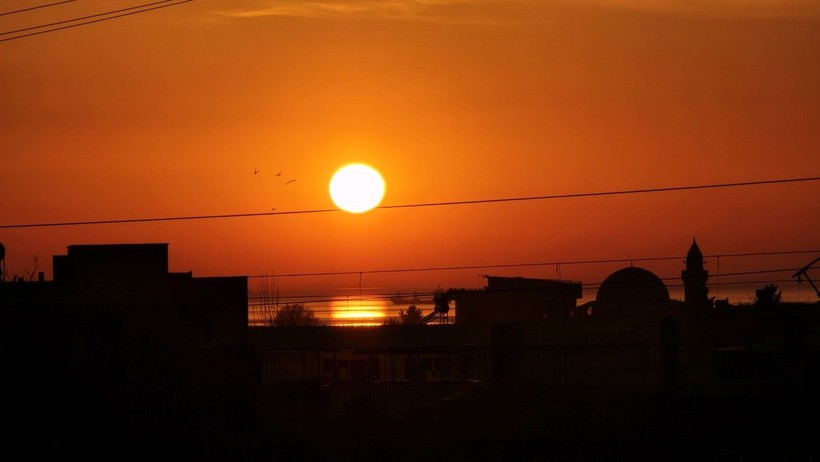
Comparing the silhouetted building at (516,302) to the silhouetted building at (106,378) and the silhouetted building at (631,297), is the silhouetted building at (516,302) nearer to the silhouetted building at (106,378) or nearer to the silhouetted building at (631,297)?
the silhouetted building at (631,297)

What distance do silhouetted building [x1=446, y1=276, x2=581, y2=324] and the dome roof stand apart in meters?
2.79

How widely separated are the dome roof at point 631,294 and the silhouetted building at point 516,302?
2.79 metres

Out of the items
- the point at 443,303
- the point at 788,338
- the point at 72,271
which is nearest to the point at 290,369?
the point at 443,303

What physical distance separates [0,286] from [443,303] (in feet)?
149

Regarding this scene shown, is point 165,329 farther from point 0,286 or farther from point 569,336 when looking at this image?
point 569,336

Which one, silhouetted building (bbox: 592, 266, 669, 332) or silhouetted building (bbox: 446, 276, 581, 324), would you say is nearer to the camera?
silhouetted building (bbox: 592, 266, 669, 332)

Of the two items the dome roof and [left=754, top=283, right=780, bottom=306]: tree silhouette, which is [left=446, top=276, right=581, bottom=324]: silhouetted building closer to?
the dome roof

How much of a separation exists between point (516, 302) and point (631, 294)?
10386mm

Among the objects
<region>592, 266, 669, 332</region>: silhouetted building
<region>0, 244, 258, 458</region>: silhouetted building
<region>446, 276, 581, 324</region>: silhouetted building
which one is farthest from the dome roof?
<region>0, 244, 258, 458</region>: silhouetted building

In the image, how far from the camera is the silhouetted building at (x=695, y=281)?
8988 cm

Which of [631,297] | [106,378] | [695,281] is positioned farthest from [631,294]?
[106,378]

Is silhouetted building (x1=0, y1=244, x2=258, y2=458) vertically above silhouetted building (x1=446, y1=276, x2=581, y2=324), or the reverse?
silhouetted building (x1=446, y1=276, x2=581, y2=324)

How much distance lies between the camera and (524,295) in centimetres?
8969

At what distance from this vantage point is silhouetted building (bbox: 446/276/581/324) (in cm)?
8869
